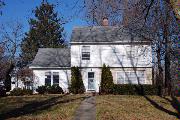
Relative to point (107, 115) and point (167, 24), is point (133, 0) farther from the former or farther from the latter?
point (167, 24)

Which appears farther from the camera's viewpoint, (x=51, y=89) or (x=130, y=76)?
(x=130, y=76)

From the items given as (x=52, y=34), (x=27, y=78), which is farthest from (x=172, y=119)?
(x=52, y=34)

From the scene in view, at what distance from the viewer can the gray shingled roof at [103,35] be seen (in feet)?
116

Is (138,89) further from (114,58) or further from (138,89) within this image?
(114,58)

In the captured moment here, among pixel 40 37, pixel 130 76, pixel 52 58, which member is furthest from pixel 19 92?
pixel 40 37

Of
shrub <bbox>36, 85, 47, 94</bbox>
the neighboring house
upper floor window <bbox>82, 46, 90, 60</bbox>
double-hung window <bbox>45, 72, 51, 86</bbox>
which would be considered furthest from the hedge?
double-hung window <bbox>45, 72, 51, 86</bbox>

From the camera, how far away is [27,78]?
4075 centimetres

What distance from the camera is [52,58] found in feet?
130

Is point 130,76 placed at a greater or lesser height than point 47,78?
greater

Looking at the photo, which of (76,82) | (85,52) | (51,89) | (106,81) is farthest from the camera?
(85,52)

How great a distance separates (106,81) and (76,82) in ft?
11.3

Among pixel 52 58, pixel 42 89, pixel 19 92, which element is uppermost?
pixel 52 58

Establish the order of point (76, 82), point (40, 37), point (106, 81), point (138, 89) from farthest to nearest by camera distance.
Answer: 1. point (40, 37)
2. point (76, 82)
3. point (106, 81)
4. point (138, 89)

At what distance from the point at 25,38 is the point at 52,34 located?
19.9 feet
